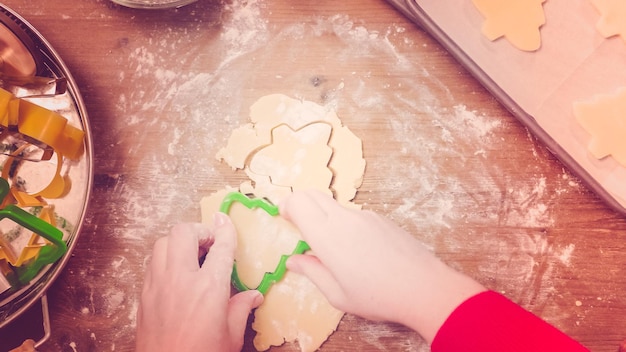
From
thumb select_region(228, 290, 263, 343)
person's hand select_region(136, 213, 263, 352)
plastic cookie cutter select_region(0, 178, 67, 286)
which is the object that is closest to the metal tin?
plastic cookie cutter select_region(0, 178, 67, 286)

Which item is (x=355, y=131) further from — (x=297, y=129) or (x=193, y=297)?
(x=193, y=297)

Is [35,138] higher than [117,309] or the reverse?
higher

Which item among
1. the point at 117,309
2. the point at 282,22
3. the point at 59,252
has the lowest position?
the point at 117,309

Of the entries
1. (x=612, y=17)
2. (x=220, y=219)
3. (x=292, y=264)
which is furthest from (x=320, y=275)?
(x=612, y=17)

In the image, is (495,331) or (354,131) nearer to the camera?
(495,331)

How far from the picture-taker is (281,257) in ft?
2.43

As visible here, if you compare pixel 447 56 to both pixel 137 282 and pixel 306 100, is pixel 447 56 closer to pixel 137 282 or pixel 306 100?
pixel 306 100

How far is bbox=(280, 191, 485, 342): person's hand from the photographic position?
2.09ft

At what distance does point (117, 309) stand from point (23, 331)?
0.45 feet

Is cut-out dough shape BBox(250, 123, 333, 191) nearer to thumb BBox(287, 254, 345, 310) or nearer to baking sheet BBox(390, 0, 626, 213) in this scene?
thumb BBox(287, 254, 345, 310)

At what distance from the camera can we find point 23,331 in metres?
0.75

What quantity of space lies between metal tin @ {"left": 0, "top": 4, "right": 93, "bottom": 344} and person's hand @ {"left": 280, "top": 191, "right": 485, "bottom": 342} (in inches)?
10.9

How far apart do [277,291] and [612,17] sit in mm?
573

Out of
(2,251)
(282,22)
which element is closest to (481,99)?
(282,22)
